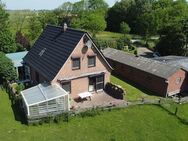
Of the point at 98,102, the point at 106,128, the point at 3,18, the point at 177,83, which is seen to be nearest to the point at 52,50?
the point at 98,102

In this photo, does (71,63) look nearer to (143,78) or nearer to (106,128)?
(106,128)

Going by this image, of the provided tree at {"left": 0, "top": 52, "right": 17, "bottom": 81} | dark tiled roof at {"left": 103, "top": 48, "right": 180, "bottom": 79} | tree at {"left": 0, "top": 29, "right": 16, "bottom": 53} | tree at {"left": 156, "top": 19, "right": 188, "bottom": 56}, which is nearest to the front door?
dark tiled roof at {"left": 103, "top": 48, "right": 180, "bottom": 79}

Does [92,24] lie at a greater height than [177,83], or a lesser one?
greater

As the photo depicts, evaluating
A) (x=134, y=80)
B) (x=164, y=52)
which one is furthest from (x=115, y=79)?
(x=164, y=52)

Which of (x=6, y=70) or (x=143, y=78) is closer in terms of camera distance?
(x=6, y=70)

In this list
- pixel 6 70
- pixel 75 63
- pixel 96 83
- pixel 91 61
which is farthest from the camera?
pixel 6 70

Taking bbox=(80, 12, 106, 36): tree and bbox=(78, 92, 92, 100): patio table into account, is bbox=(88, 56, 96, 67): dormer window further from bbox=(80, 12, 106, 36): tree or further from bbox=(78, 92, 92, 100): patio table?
bbox=(80, 12, 106, 36): tree

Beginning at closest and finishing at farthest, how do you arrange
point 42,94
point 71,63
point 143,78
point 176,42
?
point 42,94
point 71,63
point 143,78
point 176,42
